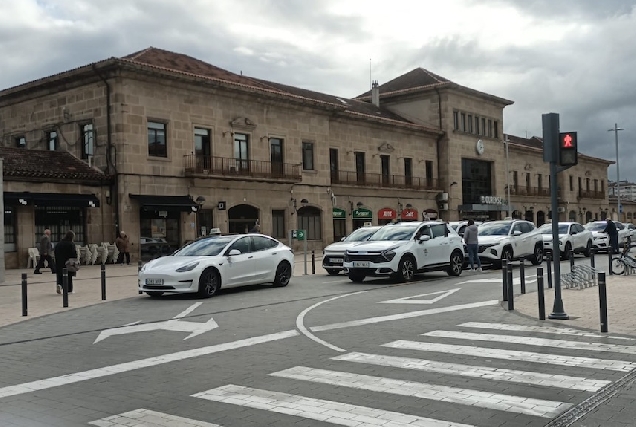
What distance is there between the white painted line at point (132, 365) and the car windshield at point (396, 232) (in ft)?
31.2

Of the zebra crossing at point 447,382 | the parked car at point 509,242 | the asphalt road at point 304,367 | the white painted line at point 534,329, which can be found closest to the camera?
the zebra crossing at point 447,382

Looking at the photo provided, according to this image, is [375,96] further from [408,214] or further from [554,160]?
[554,160]

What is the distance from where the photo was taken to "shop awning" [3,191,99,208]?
88.6ft

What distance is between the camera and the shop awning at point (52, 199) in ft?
88.6

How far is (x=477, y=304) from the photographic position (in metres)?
13.4

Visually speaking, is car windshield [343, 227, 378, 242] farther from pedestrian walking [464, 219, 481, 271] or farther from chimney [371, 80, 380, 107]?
chimney [371, 80, 380, 107]

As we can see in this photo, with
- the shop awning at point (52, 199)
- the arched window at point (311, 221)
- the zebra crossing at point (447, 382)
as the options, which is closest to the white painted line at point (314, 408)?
the zebra crossing at point (447, 382)

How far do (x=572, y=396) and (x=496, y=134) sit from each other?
55.4 metres

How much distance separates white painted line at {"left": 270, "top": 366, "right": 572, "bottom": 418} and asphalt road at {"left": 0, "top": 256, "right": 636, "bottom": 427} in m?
0.01

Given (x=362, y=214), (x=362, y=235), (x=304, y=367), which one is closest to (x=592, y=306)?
(x=304, y=367)

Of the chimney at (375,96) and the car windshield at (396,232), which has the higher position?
the chimney at (375,96)

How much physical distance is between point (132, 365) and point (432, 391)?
12.1ft

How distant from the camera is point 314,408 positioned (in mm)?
5938

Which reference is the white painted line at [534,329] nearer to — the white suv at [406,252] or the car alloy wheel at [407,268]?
the white suv at [406,252]
